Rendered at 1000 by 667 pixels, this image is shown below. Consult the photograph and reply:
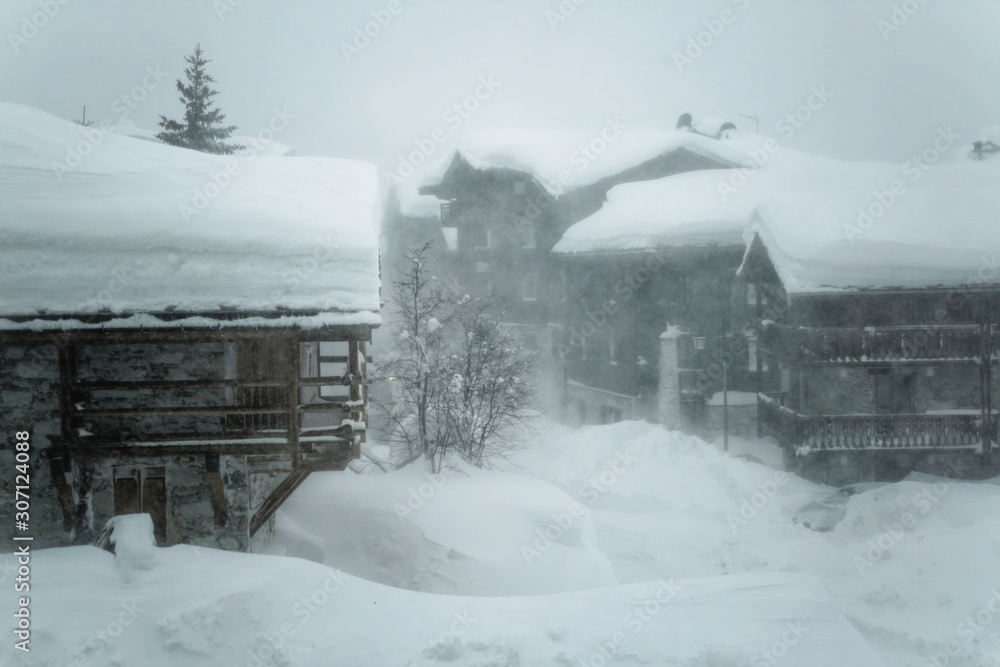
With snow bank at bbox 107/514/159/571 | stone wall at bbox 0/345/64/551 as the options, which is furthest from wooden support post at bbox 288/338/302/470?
stone wall at bbox 0/345/64/551

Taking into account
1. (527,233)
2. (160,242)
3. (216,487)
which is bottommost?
(216,487)

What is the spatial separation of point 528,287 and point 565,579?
18720mm

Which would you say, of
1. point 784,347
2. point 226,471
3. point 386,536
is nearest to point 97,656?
point 226,471

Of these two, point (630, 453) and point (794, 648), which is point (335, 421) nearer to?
point (794, 648)

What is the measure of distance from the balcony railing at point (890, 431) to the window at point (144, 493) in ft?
45.7

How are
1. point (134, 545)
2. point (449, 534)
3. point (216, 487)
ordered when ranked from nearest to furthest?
1. point (134, 545)
2. point (216, 487)
3. point (449, 534)

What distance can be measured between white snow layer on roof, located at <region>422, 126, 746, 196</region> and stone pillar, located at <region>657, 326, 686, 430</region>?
7.82 m

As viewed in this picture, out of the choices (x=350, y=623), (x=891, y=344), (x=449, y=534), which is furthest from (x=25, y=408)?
(x=891, y=344)

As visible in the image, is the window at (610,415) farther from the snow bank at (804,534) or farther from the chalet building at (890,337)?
the chalet building at (890,337)

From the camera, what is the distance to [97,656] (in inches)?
217

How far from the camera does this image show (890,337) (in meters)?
15.7

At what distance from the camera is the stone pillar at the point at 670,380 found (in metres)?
20.4

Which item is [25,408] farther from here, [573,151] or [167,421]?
[573,151]

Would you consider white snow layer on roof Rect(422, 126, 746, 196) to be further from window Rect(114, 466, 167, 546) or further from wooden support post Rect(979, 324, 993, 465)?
window Rect(114, 466, 167, 546)
